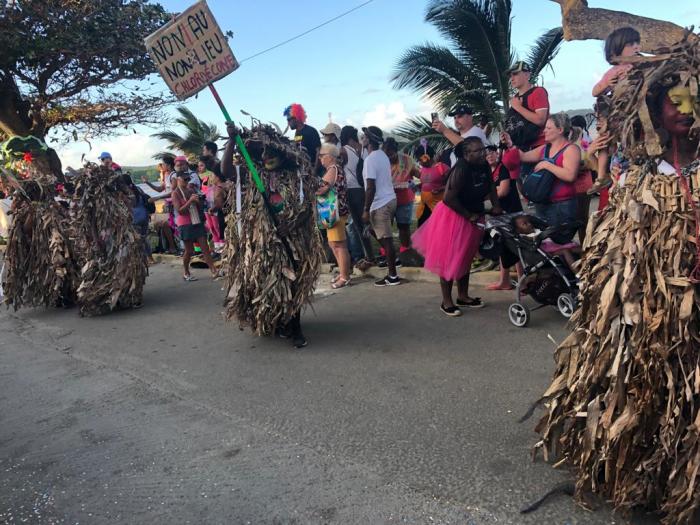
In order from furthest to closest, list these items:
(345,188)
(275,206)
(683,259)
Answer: (345,188), (275,206), (683,259)

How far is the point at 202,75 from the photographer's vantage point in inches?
199

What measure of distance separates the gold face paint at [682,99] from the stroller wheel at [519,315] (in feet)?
9.53

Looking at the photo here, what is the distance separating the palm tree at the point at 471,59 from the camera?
10219 mm

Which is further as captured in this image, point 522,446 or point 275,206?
point 275,206

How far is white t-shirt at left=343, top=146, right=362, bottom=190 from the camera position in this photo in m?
7.87

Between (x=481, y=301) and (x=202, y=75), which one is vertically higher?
(x=202, y=75)

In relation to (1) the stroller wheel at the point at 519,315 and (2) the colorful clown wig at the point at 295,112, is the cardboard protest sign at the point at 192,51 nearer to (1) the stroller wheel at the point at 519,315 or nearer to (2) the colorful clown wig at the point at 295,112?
(2) the colorful clown wig at the point at 295,112

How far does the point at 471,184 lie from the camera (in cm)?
530

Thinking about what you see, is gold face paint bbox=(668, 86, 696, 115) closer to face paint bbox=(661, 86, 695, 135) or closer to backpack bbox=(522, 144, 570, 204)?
face paint bbox=(661, 86, 695, 135)

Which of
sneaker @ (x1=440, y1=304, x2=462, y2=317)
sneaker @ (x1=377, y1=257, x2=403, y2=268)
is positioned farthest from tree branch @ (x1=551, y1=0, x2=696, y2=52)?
sneaker @ (x1=377, y1=257, x2=403, y2=268)

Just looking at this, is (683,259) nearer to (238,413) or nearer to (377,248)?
(238,413)

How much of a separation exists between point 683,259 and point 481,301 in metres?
3.74

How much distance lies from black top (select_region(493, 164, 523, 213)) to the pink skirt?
831mm

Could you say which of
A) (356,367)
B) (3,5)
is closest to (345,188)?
(356,367)
